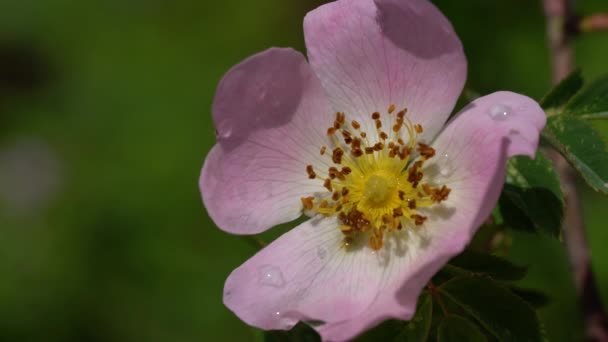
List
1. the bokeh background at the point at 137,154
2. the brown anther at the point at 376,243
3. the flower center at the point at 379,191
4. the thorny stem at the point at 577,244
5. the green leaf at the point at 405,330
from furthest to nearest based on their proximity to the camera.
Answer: the bokeh background at the point at 137,154
the thorny stem at the point at 577,244
the flower center at the point at 379,191
the brown anther at the point at 376,243
the green leaf at the point at 405,330

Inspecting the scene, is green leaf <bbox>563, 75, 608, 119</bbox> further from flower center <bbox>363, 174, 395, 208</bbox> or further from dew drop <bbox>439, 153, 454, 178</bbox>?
flower center <bbox>363, 174, 395, 208</bbox>

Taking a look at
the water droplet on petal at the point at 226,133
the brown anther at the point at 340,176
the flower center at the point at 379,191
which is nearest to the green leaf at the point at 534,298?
the flower center at the point at 379,191

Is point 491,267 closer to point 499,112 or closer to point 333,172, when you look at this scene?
point 499,112

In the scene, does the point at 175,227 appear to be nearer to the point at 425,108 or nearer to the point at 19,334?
the point at 19,334

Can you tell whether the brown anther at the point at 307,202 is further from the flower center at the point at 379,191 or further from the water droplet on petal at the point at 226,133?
the water droplet on petal at the point at 226,133

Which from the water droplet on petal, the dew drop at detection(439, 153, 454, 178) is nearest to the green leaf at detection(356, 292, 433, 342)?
the dew drop at detection(439, 153, 454, 178)

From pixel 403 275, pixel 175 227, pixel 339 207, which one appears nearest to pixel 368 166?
pixel 339 207
